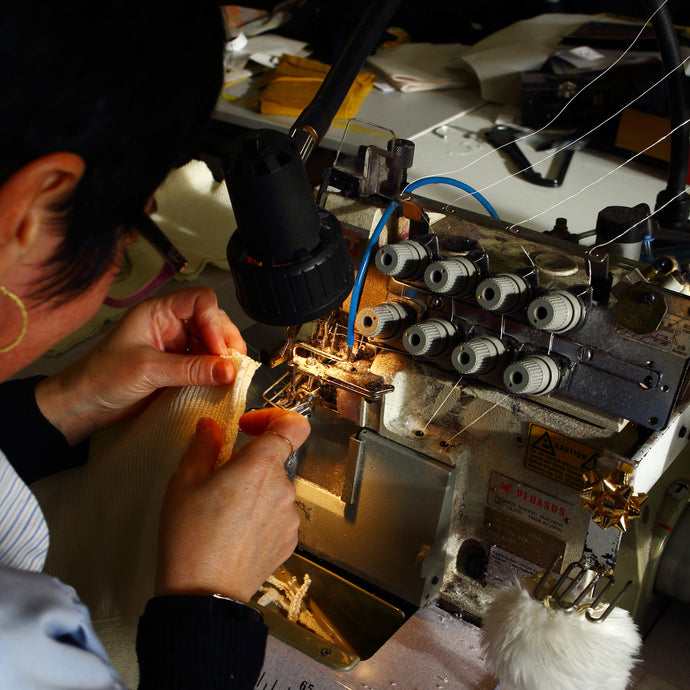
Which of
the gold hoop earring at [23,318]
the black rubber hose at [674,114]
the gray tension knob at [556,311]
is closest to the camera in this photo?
the gold hoop earring at [23,318]

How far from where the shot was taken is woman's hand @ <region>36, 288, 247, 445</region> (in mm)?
1128

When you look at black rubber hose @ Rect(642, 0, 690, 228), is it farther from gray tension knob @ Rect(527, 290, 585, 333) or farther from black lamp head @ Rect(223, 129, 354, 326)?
black lamp head @ Rect(223, 129, 354, 326)

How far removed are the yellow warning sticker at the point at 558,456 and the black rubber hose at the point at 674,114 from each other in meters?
0.57

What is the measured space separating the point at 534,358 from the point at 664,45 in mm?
585

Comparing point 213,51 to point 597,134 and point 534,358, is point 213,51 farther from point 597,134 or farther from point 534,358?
point 597,134

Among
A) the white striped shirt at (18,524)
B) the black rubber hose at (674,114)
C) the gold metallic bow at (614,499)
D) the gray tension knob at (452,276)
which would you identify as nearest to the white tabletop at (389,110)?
the black rubber hose at (674,114)

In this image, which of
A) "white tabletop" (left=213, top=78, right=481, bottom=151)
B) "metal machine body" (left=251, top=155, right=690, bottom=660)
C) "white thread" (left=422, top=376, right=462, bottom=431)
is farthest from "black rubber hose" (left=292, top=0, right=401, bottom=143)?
"white tabletop" (left=213, top=78, right=481, bottom=151)

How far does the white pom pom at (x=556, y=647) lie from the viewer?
93cm

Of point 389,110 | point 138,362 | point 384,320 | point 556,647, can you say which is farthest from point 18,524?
point 389,110

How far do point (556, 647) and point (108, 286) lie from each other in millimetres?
688

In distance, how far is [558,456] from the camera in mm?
1022

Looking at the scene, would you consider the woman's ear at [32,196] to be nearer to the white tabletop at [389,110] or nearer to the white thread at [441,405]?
the white thread at [441,405]

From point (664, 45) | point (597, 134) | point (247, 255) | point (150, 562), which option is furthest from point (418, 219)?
point (597, 134)

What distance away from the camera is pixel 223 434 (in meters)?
1.09
